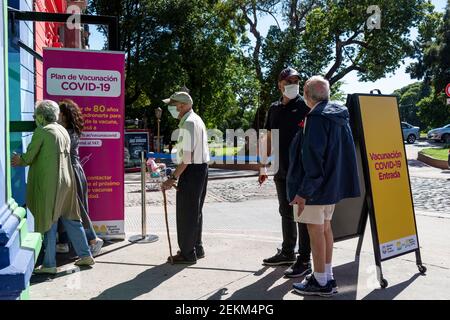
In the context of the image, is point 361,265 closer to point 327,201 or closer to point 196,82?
point 327,201

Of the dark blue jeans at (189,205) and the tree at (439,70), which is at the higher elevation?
the tree at (439,70)

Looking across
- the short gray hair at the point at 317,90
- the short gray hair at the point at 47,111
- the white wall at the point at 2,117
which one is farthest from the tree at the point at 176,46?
the white wall at the point at 2,117

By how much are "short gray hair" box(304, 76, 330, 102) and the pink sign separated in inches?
116

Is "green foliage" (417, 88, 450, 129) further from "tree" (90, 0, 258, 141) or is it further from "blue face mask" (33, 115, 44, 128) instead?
"blue face mask" (33, 115, 44, 128)

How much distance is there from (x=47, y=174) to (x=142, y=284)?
4.55 feet

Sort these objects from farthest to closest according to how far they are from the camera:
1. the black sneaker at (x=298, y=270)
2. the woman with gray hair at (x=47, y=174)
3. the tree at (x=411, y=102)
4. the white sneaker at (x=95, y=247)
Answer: the tree at (x=411, y=102)
the white sneaker at (x=95, y=247)
the black sneaker at (x=298, y=270)
the woman with gray hair at (x=47, y=174)

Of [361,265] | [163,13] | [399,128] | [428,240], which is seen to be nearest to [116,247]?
[361,265]

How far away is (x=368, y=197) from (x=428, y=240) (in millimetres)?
2625

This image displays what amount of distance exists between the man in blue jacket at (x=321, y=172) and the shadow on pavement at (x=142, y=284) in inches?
54.4

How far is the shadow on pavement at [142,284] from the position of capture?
4.39 metres

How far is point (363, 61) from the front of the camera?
27.4m

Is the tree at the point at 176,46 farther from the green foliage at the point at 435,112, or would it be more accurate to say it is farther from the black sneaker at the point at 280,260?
the green foliage at the point at 435,112

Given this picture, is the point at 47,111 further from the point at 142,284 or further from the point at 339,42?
the point at 339,42

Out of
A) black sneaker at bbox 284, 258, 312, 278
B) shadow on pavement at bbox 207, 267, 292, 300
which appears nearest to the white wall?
shadow on pavement at bbox 207, 267, 292, 300
